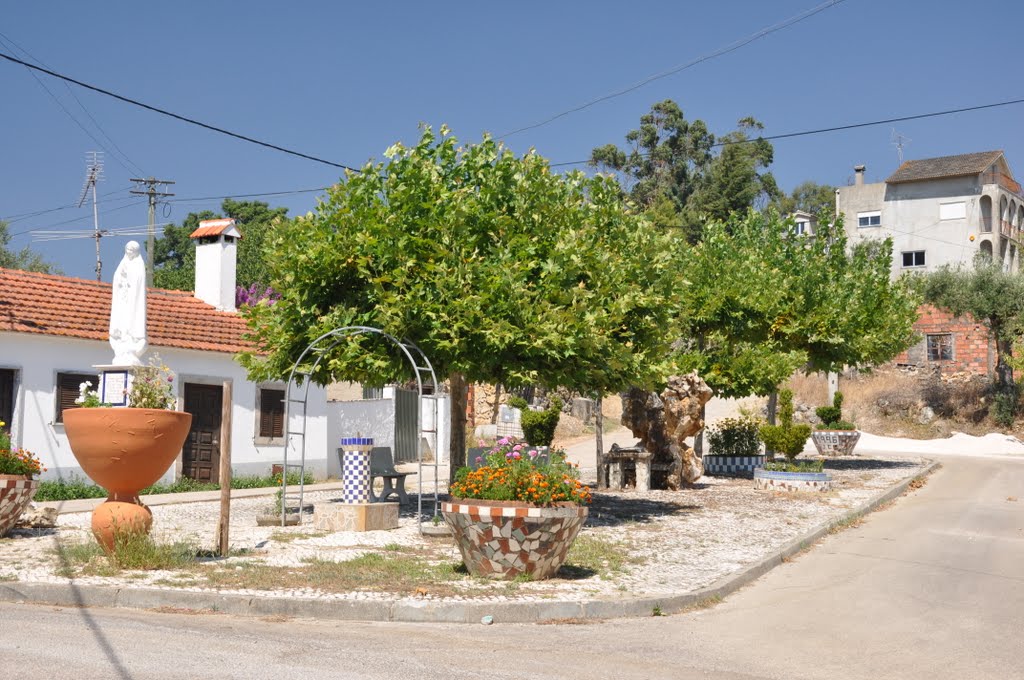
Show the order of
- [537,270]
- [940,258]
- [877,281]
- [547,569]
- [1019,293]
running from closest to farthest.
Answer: [547,569] → [537,270] → [877,281] → [1019,293] → [940,258]

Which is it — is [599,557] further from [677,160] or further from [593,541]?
[677,160]

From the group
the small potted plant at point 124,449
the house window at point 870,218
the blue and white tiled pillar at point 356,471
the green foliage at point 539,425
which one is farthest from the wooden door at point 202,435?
the house window at point 870,218

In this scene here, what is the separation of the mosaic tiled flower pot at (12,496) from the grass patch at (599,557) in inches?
255

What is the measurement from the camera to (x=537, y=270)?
14.5 metres

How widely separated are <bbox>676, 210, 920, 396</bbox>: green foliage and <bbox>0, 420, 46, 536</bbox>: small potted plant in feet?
44.2

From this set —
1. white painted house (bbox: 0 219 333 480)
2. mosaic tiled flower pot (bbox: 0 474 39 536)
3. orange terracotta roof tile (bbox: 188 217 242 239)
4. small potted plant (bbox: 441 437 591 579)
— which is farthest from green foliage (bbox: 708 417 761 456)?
mosaic tiled flower pot (bbox: 0 474 39 536)

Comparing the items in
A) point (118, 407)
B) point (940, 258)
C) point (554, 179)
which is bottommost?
point (118, 407)

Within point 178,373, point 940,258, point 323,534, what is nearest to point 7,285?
point 178,373

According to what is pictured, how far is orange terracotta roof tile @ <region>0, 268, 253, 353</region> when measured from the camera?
19.1 metres

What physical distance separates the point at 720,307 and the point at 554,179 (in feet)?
30.8

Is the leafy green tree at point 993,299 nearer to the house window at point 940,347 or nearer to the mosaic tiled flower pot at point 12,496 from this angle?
the house window at point 940,347

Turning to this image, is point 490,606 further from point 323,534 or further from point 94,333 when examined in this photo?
point 94,333

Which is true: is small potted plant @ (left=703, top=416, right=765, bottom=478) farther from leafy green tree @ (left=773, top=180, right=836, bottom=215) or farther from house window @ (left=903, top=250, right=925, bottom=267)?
leafy green tree @ (left=773, top=180, right=836, bottom=215)

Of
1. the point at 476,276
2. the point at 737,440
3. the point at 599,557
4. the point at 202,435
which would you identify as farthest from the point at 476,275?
the point at 737,440
